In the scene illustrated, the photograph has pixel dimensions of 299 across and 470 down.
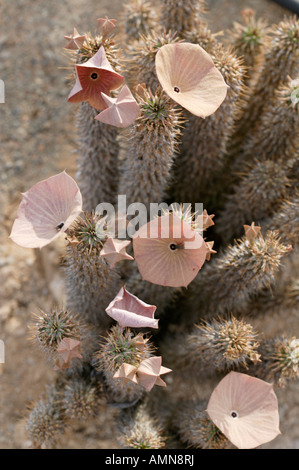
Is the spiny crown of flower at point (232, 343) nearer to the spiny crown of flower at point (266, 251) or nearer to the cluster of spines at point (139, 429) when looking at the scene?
the spiny crown of flower at point (266, 251)

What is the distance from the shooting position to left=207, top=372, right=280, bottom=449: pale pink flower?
1.89 metres

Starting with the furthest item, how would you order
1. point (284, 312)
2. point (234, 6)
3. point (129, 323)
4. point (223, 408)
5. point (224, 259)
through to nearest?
point (234, 6), point (284, 312), point (224, 259), point (223, 408), point (129, 323)

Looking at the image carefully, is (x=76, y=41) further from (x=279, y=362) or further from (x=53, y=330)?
(x=279, y=362)

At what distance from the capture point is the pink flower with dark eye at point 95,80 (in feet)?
5.99

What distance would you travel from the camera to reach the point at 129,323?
5.92ft

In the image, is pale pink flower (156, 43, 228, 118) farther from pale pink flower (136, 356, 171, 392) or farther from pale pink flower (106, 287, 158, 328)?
pale pink flower (136, 356, 171, 392)

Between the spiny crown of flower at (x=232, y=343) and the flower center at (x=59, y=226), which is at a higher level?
the flower center at (x=59, y=226)

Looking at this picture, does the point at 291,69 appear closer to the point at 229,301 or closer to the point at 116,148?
the point at 116,148

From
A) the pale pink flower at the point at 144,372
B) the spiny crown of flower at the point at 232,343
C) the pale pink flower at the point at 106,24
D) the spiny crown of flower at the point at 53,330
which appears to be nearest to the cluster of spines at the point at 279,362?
the spiny crown of flower at the point at 232,343

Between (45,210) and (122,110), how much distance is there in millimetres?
492

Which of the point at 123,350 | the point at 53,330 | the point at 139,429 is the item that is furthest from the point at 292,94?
the point at 139,429

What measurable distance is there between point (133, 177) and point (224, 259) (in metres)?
0.65

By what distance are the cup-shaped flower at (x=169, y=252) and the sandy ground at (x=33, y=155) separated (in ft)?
5.11
